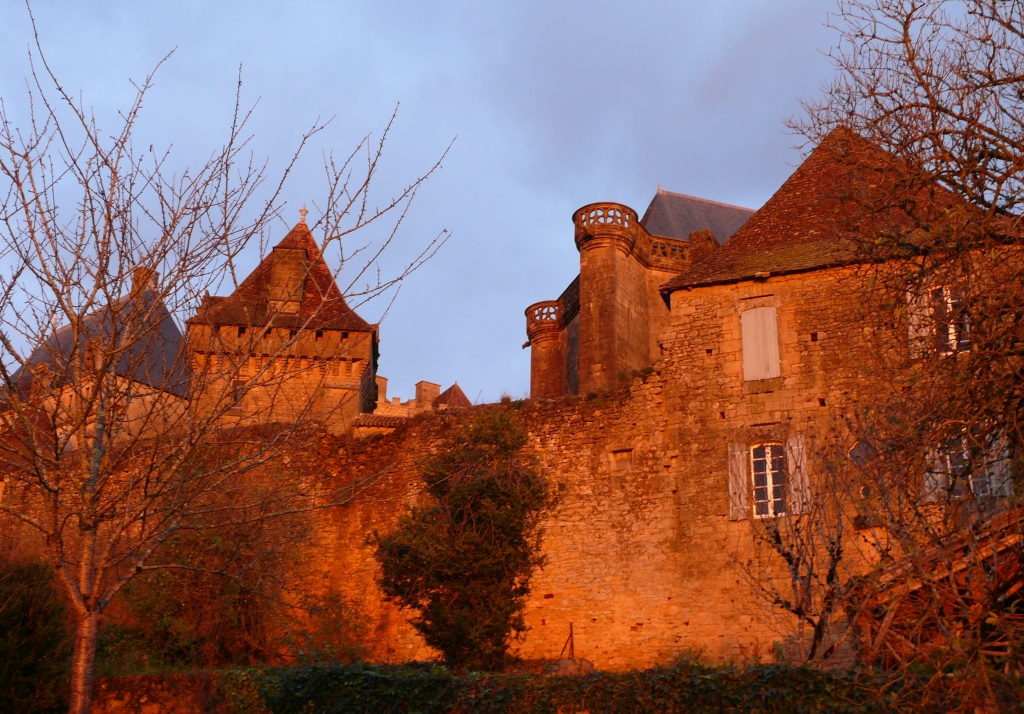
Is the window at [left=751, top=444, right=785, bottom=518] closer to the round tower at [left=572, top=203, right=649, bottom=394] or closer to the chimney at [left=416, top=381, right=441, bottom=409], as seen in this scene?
the round tower at [left=572, top=203, right=649, bottom=394]

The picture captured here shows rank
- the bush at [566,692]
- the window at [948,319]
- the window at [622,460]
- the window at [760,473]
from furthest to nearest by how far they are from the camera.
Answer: the window at [622,460] → the window at [760,473] → the bush at [566,692] → the window at [948,319]

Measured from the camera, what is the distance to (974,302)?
19.8 ft

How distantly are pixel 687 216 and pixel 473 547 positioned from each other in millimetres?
13187

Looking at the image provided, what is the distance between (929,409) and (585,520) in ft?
24.8

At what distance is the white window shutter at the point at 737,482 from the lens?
1273cm

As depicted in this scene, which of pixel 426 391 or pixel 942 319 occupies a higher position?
pixel 426 391

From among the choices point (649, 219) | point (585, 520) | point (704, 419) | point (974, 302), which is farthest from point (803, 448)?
point (649, 219)

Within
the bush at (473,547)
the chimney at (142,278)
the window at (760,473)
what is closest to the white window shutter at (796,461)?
the window at (760,473)

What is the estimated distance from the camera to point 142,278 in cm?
585

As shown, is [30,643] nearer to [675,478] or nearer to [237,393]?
[237,393]

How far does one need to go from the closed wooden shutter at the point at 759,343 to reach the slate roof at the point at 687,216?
932 cm

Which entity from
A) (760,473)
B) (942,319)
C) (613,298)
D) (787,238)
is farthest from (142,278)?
(613,298)

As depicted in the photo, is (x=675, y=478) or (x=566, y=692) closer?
(x=566, y=692)

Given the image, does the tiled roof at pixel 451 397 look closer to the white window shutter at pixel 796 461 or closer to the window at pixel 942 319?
the white window shutter at pixel 796 461
